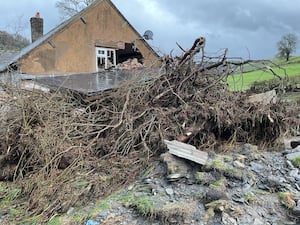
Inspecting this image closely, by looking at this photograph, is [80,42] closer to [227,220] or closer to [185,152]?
[185,152]

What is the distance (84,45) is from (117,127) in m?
10.1

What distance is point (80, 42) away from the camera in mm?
14992

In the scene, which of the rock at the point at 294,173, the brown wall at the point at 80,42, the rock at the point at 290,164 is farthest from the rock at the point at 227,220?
the brown wall at the point at 80,42

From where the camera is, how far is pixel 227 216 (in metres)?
4.18

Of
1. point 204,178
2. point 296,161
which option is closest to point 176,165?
point 204,178

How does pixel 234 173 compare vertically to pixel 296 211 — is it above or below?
above

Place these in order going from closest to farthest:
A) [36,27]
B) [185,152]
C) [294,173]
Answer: [294,173] < [185,152] < [36,27]

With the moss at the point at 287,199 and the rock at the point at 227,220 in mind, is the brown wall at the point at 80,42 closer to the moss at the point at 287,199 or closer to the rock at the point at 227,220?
the moss at the point at 287,199

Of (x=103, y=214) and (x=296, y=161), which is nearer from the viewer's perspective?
(x=103, y=214)

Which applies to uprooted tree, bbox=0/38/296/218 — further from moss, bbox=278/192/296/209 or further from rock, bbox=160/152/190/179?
moss, bbox=278/192/296/209

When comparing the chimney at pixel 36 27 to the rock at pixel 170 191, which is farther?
the chimney at pixel 36 27

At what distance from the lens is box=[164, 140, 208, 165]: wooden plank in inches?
203

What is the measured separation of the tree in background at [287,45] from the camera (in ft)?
120

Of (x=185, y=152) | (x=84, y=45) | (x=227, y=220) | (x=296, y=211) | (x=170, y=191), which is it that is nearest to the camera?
(x=227, y=220)
